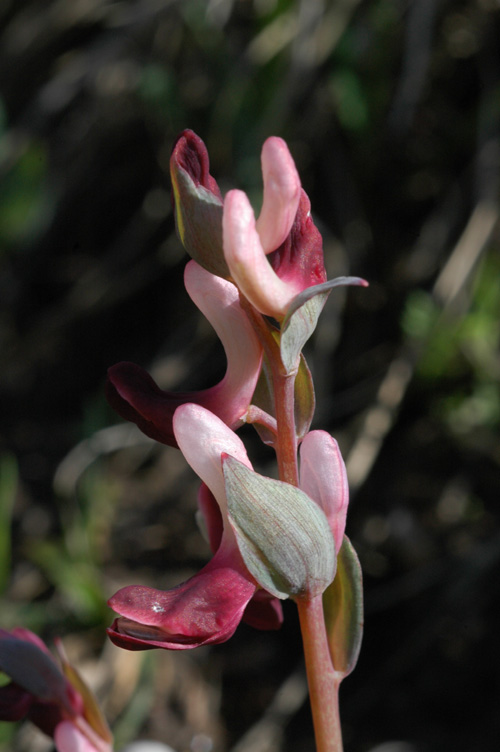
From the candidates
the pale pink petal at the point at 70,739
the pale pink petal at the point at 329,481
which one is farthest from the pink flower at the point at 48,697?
the pale pink petal at the point at 329,481

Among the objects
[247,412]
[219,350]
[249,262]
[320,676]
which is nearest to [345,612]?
[320,676]

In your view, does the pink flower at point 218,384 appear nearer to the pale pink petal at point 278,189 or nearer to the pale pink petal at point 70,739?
the pale pink petal at point 278,189

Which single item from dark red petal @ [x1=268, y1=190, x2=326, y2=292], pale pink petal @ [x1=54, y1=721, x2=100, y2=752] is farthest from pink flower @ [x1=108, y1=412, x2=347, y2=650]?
pale pink petal @ [x1=54, y1=721, x2=100, y2=752]

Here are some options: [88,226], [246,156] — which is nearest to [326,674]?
[246,156]

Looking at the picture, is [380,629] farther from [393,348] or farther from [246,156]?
[246,156]

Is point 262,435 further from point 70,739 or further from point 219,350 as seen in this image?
point 219,350
